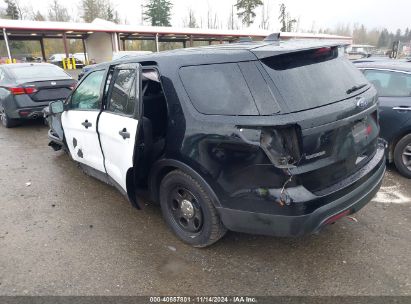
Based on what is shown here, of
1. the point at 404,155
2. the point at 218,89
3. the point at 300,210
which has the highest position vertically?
the point at 218,89

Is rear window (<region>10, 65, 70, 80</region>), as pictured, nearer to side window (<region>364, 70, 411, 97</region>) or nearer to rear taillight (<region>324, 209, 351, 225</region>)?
side window (<region>364, 70, 411, 97</region>)

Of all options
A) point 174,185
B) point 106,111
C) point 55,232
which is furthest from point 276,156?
point 55,232

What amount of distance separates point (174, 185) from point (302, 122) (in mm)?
1355

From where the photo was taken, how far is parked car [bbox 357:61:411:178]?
4.62m

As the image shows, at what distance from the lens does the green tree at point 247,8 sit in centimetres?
6462

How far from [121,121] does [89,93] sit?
112 centimetres

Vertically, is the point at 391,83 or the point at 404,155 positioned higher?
the point at 391,83

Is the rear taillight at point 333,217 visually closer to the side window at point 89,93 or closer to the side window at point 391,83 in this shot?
the side window at point 89,93

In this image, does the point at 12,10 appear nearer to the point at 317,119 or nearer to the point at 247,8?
the point at 247,8

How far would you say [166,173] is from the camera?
10.8 ft

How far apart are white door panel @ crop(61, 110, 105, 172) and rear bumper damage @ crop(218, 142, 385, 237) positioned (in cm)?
197

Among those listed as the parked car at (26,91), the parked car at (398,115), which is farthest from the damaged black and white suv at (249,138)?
the parked car at (26,91)

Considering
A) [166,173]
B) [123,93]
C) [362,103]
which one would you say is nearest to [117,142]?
[123,93]

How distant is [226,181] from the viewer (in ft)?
8.71
